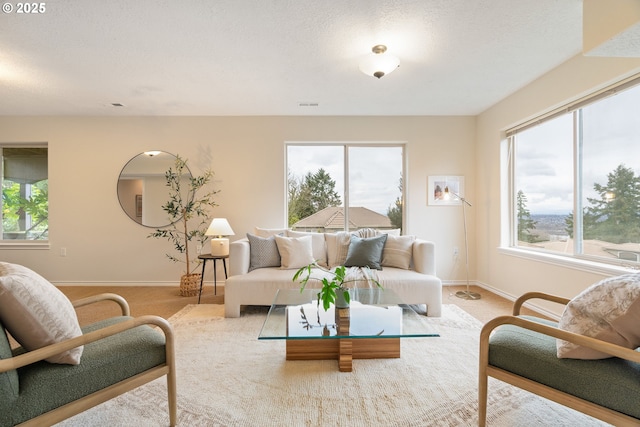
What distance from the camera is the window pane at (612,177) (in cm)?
243

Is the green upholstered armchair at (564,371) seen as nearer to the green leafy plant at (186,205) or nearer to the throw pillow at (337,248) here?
the throw pillow at (337,248)

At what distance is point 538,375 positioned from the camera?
1.34m

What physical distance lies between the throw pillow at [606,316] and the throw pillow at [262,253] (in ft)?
8.83

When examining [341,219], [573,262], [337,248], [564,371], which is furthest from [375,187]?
[564,371]

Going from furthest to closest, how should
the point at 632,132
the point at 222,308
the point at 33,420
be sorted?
the point at 222,308 → the point at 632,132 → the point at 33,420

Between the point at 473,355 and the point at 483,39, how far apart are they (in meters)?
2.55

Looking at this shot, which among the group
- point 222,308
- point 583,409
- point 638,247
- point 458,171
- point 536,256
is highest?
point 458,171

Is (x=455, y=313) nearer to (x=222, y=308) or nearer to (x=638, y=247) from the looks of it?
(x=638, y=247)

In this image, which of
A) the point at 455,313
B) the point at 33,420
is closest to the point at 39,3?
the point at 33,420

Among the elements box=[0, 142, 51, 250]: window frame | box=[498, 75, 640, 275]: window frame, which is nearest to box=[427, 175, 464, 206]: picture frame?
box=[498, 75, 640, 275]: window frame

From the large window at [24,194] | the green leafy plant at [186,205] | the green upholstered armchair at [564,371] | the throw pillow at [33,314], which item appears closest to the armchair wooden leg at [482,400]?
the green upholstered armchair at [564,371]

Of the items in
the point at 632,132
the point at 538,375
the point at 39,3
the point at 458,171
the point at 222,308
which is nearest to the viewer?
the point at 538,375

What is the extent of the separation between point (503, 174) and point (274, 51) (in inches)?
127

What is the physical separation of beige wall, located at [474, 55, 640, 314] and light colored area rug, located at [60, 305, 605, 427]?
132cm
